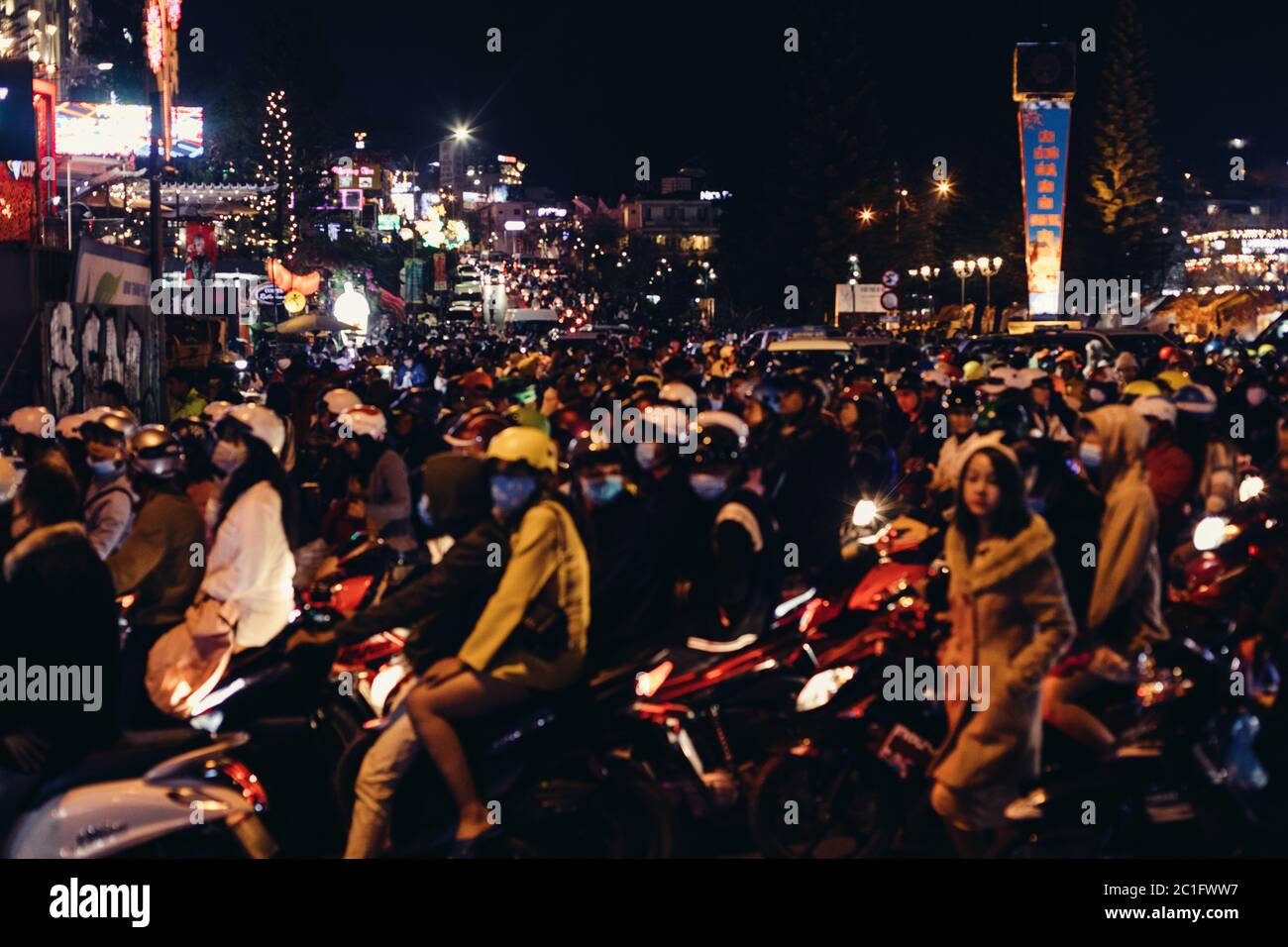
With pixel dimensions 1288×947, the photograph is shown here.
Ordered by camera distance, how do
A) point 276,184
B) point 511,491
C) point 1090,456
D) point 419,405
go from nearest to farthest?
A: point 511,491, point 1090,456, point 419,405, point 276,184

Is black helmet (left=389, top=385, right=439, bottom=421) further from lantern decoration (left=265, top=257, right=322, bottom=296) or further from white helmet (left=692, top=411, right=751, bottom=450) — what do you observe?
lantern decoration (left=265, top=257, right=322, bottom=296)

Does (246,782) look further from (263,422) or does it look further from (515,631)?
(263,422)

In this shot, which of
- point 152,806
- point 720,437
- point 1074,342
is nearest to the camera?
point 152,806

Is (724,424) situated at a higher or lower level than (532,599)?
higher

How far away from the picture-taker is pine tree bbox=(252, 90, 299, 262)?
60406 millimetres

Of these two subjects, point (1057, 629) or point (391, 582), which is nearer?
point (1057, 629)

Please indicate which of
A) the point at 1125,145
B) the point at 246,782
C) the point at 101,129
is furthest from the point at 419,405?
the point at 1125,145

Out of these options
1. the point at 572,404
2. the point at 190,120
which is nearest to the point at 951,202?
the point at 190,120

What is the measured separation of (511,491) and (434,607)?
22.0 inches

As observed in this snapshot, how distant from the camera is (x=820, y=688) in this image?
275 inches
